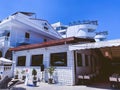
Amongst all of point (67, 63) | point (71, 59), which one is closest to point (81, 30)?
point (67, 63)

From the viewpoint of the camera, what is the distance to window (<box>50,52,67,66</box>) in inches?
543

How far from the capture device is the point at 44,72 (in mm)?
15250

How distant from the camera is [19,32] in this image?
24906mm

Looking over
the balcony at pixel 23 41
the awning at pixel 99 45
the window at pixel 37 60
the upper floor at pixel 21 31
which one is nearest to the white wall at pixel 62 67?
the window at pixel 37 60

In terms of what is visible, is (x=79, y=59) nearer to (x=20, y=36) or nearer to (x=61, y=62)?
(x=61, y=62)

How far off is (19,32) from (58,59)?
12777 mm

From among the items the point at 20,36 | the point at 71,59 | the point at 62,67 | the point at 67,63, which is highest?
the point at 20,36

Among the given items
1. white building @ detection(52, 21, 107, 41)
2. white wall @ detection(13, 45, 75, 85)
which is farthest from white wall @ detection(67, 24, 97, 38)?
white wall @ detection(13, 45, 75, 85)

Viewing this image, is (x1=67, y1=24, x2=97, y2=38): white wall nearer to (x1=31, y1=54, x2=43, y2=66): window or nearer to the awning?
(x1=31, y1=54, x2=43, y2=66): window

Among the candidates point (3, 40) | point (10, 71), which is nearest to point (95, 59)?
point (10, 71)

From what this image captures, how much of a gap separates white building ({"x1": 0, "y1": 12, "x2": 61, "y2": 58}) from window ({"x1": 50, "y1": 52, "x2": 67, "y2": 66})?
10356 millimetres

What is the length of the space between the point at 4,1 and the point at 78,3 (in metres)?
6.82

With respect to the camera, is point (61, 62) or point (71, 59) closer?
point (71, 59)

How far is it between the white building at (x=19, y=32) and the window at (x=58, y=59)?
10.4 m
